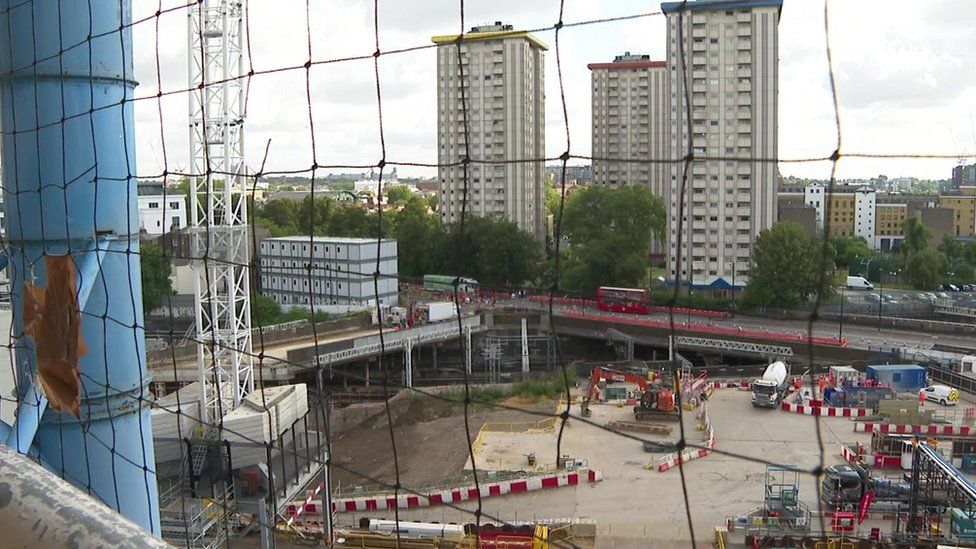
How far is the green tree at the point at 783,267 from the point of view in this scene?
10.9 metres

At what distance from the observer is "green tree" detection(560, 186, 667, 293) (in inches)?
521

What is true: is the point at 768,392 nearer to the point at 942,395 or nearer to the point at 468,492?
the point at 942,395

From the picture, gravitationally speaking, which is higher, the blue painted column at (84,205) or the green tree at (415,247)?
the blue painted column at (84,205)

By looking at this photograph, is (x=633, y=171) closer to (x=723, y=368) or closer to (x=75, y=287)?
(x=723, y=368)

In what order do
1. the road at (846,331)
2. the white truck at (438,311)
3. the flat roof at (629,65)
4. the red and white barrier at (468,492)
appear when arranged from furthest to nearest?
the flat roof at (629,65)
the white truck at (438,311)
the road at (846,331)
the red and white barrier at (468,492)

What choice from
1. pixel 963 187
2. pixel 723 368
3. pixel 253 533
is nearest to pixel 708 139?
pixel 723 368

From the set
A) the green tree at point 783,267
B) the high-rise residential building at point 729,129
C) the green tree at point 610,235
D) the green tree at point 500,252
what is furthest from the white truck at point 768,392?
the green tree at point 500,252

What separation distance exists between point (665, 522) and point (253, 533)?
2355 mm

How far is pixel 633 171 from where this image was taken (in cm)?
2347

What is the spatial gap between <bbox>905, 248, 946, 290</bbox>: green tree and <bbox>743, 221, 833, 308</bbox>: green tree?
413cm

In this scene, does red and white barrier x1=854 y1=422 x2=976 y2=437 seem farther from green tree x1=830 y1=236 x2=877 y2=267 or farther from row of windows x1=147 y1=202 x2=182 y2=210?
row of windows x1=147 y1=202 x2=182 y2=210

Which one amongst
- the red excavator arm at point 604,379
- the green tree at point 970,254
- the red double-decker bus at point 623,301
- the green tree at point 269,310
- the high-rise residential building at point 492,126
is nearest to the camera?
the red excavator arm at point 604,379

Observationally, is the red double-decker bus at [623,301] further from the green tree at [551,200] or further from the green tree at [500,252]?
the green tree at [551,200]

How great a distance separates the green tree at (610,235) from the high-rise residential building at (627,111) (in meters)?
9.19
